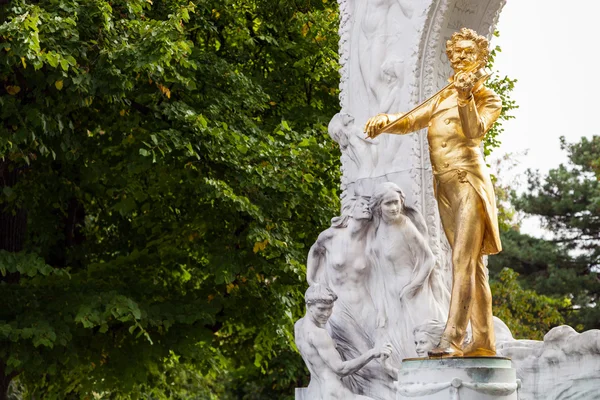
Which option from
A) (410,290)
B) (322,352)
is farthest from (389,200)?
(322,352)

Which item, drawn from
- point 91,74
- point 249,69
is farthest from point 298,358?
point 91,74

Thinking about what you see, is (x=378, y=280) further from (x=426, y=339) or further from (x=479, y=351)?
(x=479, y=351)

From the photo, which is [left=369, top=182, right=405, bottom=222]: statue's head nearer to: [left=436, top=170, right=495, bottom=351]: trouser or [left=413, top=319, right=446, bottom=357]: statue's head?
[left=413, top=319, right=446, bottom=357]: statue's head

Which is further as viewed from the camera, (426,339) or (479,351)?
(426,339)

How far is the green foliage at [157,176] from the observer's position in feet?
38.5

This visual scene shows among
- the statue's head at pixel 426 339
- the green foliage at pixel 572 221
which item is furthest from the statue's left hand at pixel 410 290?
the green foliage at pixel 572 221

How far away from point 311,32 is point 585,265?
14.8 meters

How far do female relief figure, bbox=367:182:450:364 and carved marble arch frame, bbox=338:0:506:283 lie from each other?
272 mm

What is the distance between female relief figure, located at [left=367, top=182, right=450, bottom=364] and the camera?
945 centimetres

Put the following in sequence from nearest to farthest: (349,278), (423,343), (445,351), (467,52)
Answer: (445,351), (467,52), (423,343), (349,278)

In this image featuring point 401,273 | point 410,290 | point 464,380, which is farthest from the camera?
point 401,273

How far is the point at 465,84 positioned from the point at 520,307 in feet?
53.7

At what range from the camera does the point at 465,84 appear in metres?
6.81

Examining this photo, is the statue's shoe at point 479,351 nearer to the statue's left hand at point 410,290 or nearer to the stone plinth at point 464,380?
the stone plinth at point 464,380
